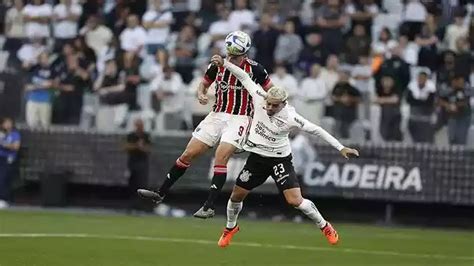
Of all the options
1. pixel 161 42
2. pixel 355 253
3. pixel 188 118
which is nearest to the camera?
pixel 355 253

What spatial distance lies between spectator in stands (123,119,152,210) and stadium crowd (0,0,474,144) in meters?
0.33

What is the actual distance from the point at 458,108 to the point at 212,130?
7543 millimetres

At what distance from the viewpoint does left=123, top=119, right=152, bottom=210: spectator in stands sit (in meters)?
25.3

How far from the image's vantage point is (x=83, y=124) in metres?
26.1

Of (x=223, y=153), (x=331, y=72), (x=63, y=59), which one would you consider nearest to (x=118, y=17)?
(x=63, y=59)

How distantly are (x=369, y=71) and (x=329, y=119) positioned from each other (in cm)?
143

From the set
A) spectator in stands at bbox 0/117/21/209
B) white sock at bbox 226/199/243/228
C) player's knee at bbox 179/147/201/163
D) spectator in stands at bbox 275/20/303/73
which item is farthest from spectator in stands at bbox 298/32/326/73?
white sock at bbox 226/199/243/228

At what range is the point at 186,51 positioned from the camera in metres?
26.2

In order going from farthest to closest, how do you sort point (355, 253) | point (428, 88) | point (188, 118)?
point (188, 118) < point (428, 88) < point (355, 253)

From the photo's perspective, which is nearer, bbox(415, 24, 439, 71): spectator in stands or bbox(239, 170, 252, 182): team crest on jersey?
bbox(239, 170, 252, 182): team crest on jersey

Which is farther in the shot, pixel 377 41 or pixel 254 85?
pixel 377 41

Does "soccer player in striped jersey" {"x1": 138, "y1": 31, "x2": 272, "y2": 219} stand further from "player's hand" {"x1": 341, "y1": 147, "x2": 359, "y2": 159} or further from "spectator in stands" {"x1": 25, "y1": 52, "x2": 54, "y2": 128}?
"spectator in stands" {"x1": 25, "y1": 52, "x2": 54, "y2": 128}

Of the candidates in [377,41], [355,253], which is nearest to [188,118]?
[377,41]

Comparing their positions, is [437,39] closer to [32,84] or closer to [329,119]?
[329,119]
